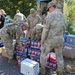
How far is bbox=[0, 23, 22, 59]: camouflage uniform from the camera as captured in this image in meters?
4.72

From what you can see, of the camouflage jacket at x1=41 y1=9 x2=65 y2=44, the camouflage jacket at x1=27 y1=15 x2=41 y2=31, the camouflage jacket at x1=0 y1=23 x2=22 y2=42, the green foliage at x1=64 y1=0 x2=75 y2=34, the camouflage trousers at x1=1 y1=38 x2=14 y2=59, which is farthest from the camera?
the green foliage at x1=64 y1=0 x2=75 y2=34

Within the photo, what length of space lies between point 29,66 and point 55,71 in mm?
846

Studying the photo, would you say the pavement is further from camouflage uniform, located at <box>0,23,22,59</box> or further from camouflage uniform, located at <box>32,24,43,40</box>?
camouflage uniform, located at <box>32,24,43,40</box>

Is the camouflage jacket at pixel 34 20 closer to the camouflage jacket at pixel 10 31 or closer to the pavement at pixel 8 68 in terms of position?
the camouflage jacket at pixel 10 31

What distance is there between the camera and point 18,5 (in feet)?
56.7

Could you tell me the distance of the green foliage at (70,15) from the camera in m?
8.12

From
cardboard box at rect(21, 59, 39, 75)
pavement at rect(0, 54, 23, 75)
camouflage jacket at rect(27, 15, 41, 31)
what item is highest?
camouflage jacket at rect(27, 15, 41, 31)

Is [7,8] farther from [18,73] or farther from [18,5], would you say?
[18,73]

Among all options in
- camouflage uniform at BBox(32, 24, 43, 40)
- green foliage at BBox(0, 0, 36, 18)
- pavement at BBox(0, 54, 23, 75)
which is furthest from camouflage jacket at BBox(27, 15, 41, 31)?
green foliage at BBox(0, 0, 36, 18)

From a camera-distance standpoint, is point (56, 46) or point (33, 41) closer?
point (56, 46)

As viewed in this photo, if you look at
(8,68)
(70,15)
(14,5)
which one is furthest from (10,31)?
(14,5)

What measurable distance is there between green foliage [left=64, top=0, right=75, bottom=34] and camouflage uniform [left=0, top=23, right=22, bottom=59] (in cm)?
389

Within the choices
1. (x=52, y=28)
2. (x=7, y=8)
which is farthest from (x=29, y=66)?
(x=7, y=8)

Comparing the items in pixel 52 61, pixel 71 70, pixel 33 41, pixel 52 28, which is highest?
pixel 52 28
